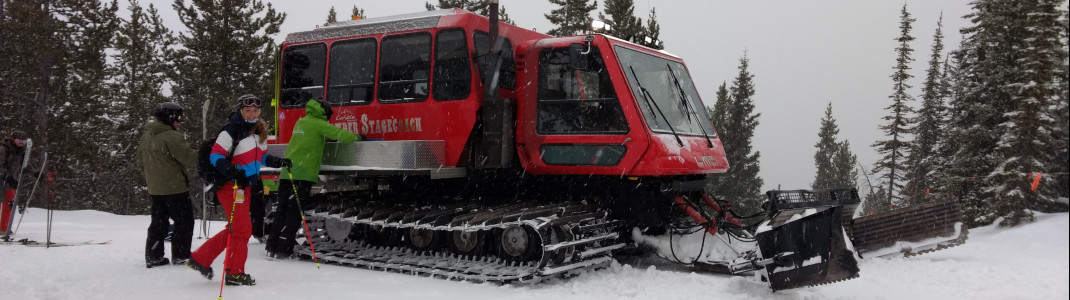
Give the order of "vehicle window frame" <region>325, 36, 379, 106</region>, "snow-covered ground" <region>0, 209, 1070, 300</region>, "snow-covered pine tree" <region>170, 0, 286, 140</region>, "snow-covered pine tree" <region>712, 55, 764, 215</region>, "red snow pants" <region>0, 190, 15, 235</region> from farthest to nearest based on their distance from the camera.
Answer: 1. "snow-covered pine tree" <region>712, 55, 764, 215</region>
2. "snow-covered pine tree" <region>170, 0, 286, 140</region>
3. "red snow pants" <region>0, 190, 15, 235</region>
4. "vehicle window frame" <region>325, 36, 379, 106</region>
5. "snow-covered ground" <region>0, 209, 1070, 300</region>

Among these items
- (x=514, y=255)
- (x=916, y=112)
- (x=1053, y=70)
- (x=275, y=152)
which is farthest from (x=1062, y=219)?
(x=916, y=112)

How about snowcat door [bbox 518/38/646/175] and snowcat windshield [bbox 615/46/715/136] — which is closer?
snowcat door [bbox 518/38/646/175]

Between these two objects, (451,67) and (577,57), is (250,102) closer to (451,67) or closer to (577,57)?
(451,67)

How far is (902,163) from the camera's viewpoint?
3412 cm

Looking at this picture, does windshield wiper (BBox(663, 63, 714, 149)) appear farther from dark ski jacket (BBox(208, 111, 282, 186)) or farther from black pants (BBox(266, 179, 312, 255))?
dark ski jacket (BBox(208, 111, 282, 186))

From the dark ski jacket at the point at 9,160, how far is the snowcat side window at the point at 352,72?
5205mm

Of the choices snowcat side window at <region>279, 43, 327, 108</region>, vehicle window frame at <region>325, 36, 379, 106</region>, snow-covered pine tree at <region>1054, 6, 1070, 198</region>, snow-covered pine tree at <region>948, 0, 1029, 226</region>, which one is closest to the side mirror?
vehicle window frame at <region>325, 36, 379, 106</region>

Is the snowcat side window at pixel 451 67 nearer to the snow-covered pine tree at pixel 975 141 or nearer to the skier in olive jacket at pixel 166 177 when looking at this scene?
the skier in olive jacket at pixel 166 177

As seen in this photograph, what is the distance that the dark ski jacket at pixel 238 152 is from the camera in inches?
239

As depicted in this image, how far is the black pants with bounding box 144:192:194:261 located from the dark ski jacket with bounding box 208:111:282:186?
39.0 inches

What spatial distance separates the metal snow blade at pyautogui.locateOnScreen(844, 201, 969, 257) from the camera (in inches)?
276

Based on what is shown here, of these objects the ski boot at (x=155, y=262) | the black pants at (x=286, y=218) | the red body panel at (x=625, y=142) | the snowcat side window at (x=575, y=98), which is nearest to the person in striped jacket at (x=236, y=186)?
the ski boot at (x=155, y=262)

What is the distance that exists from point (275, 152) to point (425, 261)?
107 inches

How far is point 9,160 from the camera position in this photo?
10.1 metres
